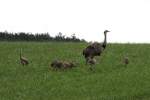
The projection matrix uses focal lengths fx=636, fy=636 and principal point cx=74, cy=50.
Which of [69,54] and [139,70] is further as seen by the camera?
[69,54]

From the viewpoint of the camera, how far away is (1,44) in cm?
4744

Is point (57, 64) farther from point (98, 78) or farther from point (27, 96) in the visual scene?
point (27, 96)

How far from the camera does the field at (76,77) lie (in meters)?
27.6

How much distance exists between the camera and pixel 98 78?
3127cm

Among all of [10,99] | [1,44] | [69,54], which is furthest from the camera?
[1,44]

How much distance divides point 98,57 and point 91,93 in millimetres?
11132

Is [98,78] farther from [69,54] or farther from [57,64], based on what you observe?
[69,54]

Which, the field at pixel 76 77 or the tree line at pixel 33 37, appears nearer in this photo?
the field at pixel 76 77

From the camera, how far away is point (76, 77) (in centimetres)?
3197

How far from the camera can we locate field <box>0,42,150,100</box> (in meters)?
27.6

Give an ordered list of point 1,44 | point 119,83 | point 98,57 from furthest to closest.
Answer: point 1,44, point 98,57, point 119,83

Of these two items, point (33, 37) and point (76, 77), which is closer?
point (76, 77)

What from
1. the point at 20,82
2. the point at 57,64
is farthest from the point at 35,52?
the point at 20,82

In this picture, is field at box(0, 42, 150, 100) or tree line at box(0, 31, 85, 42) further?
tree line at box(0, 31, 85, 42)
